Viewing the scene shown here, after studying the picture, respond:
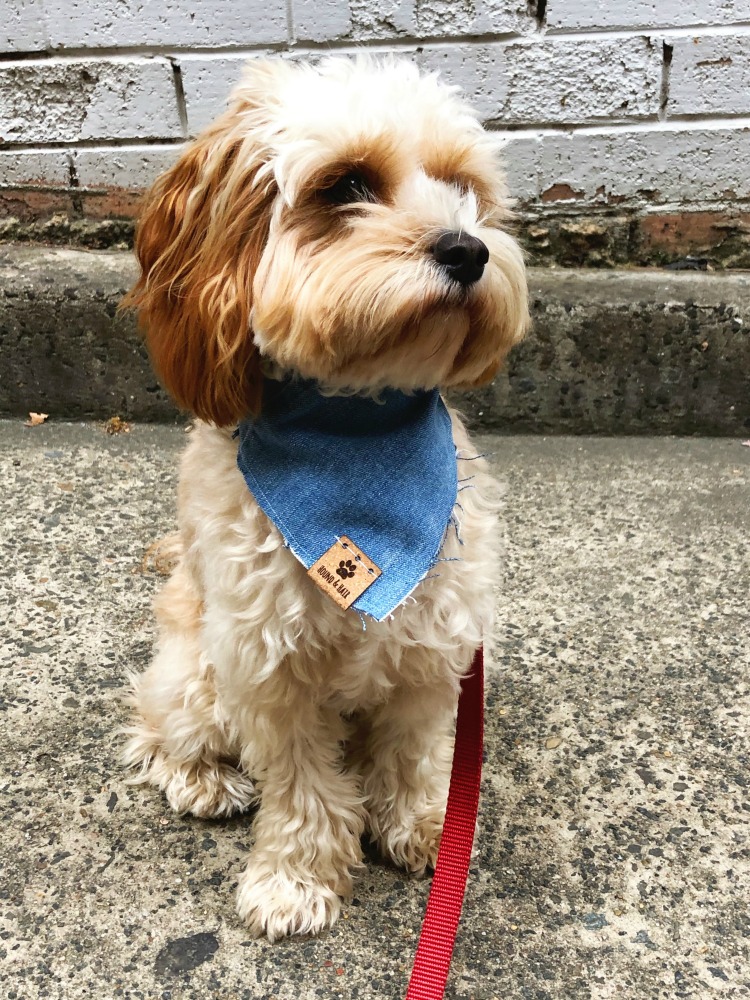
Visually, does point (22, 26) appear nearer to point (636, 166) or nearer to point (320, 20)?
point (320, 20)

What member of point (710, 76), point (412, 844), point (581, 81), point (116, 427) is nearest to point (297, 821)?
point (412, 844)

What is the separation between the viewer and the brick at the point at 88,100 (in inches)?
134

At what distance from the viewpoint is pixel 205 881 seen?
6.42ft

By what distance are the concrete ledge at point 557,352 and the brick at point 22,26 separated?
30.6 inches

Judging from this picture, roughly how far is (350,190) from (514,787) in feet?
4.82

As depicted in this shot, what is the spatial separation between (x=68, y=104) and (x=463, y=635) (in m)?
2.85

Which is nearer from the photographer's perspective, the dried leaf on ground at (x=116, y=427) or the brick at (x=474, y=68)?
the brick at (x=474, y=68)

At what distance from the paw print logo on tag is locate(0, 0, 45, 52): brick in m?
2.85

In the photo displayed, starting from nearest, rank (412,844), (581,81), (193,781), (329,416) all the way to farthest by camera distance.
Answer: (329,416) < (412,844) < (193,781) < (581,81)

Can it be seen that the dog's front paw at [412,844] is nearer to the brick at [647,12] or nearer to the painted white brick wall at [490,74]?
the painted white brick wall at [490,74]

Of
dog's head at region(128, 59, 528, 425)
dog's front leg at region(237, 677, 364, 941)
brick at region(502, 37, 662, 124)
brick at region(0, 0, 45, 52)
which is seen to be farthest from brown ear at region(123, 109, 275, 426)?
brick at region(0, 0, 45, 52)

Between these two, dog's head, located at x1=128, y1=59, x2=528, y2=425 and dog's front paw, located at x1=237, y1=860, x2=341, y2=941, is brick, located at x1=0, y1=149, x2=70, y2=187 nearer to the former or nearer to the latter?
dog's head, located at x1=128, y1=59, x2=528, y2=425

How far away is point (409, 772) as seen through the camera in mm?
2098

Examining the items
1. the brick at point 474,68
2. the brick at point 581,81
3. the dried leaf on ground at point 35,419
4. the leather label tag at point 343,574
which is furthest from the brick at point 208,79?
the leather label tag at point 343,574
